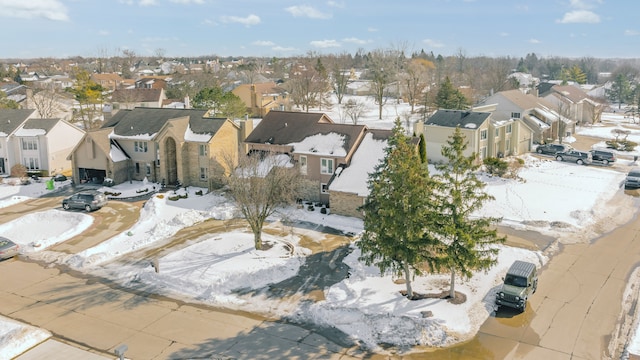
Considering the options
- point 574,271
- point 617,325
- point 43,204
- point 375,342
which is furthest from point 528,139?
point 43,204

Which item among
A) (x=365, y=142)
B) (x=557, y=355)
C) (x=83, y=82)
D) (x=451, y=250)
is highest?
(x=83, y=82)

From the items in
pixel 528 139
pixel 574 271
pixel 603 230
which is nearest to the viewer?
pixel 574 271

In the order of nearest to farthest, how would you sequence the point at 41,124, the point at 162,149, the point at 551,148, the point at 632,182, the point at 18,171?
the point at 632,182 → the point at 162,149 → the point at 18,171 → the point at 41,124 → the point at 551,148

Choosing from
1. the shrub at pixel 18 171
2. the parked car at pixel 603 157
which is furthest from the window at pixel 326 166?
the parked car at pixel 603 157

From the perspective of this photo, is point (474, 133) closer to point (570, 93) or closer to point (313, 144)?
point (313, 144)

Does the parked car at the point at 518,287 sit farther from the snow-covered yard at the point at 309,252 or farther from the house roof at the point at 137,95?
the house roof at the point at 137,95

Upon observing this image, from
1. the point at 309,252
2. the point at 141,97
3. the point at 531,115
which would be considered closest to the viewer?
the point at 309,252

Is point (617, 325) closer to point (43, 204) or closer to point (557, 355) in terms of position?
point (557, 355)

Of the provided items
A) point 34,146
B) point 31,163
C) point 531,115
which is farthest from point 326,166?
point 531,115
